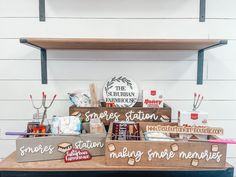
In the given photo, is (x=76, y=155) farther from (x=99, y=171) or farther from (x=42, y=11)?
(x=42, y=11)

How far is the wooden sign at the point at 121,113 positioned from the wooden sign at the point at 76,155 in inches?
8.9

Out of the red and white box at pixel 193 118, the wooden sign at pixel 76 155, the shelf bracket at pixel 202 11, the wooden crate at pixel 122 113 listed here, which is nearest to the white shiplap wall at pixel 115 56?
the shelf bracket at pixel 202 11

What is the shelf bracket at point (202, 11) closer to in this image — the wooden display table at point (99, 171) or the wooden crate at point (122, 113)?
Result: the wooden crate at point (122, 113)

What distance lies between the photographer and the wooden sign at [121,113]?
1219 mm

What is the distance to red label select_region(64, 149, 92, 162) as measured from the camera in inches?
39.6

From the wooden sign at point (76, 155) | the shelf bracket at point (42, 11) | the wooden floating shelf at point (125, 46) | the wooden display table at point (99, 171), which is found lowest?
the wooden display table at point (99, 171)

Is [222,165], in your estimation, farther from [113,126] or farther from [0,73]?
[0,73]

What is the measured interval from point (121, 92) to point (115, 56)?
22 centimetres

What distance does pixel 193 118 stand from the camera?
109 centimetres

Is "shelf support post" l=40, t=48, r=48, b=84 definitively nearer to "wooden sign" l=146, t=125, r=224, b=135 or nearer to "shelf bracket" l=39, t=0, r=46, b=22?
"shelf bracket" l=39, t=0, r=46, b=22

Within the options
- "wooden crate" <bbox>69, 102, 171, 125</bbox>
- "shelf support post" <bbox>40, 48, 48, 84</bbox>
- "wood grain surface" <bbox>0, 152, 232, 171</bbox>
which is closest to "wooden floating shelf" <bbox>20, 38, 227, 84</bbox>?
"shelf support post" <bbox>40, 48, 48, 84</bbox>

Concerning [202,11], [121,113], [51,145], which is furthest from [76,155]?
[202,11]

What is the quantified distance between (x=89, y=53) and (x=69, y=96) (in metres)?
0.27

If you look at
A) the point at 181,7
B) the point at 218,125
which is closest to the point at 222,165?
the point at 218,125
